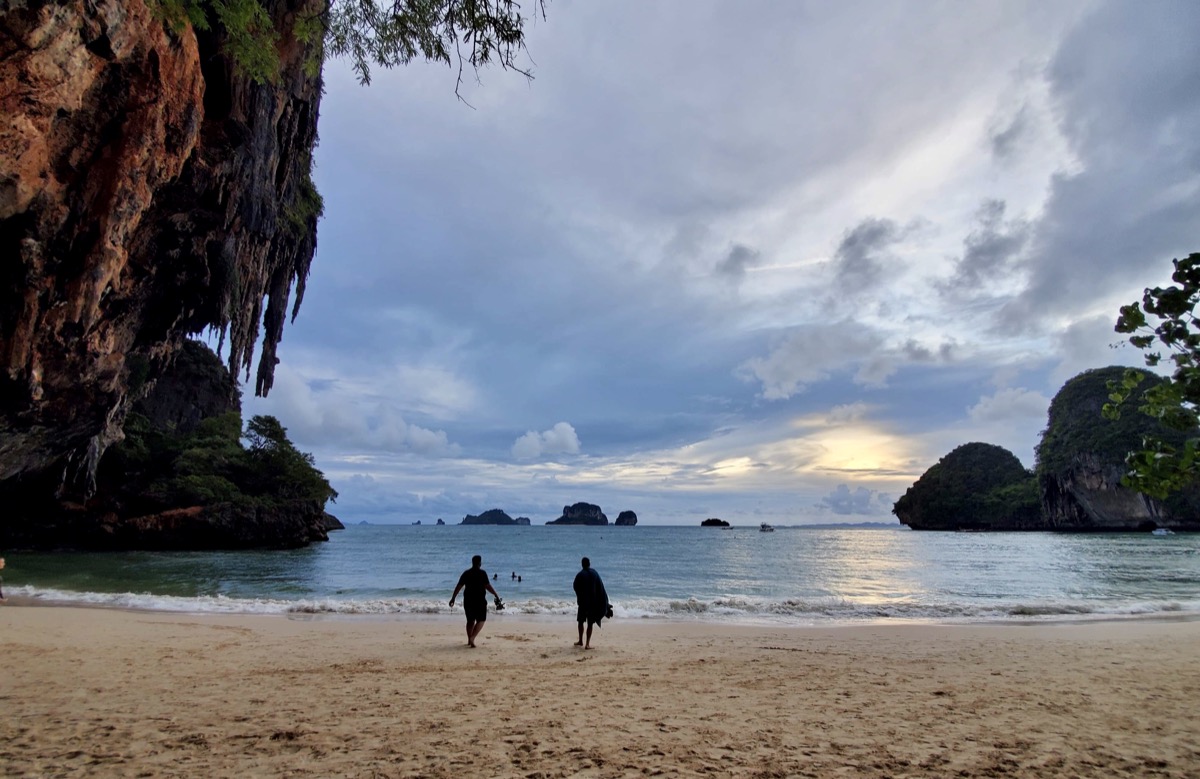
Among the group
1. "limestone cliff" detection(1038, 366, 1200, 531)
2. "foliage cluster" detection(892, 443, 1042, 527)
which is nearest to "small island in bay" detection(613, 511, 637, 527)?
"foliage cluster" detection(892, 443, 1042, 527)

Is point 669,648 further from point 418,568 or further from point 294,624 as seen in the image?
point 418,568

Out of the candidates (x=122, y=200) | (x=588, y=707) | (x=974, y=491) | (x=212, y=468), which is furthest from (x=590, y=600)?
(x=974, y=491)

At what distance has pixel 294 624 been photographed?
1291 centimetres

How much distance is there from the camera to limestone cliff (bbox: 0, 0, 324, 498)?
35.8 ft

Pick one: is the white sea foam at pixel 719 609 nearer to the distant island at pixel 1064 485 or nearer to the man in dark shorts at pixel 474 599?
the man in dark shorts at pixel 474 599

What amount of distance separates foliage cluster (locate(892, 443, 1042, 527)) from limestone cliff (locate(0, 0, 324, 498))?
12301 centimetres

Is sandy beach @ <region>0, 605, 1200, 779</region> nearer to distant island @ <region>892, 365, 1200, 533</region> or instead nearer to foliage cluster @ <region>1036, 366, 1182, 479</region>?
distant island @ <region>892, 365, 1200, 533</region>

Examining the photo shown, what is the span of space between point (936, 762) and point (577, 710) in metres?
3.24

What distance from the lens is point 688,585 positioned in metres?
26.4

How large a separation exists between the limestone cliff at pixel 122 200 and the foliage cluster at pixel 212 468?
16.1 m

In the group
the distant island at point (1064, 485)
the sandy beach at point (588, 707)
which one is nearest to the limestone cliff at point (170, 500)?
the sandy beach at point (588, 707)

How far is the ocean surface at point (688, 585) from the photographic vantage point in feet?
53.1

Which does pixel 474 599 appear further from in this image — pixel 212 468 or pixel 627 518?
pixel 627 518

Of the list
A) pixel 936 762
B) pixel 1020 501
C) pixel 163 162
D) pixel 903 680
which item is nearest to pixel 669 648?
pixel 903 680
